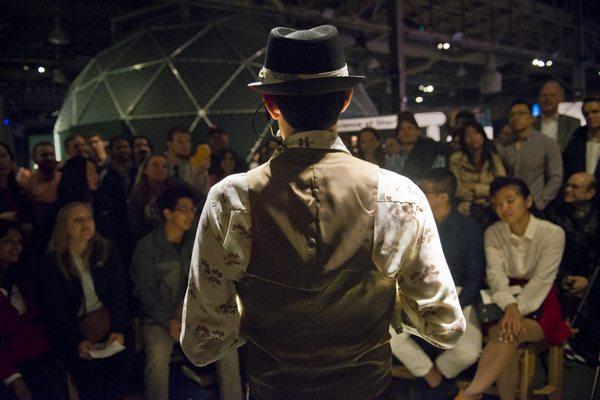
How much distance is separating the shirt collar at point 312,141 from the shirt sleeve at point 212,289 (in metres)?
0.20

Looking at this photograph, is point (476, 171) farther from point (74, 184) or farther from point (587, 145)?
point (74, 184)

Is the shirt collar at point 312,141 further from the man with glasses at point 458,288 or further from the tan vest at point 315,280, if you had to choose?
the man with glasses at point 458,288

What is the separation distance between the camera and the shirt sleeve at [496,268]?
2891 mm

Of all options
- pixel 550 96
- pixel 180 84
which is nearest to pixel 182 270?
pixel 550 96

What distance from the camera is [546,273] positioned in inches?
114

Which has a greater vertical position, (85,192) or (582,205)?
(85,192)

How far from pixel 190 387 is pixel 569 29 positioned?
16429 millimetres

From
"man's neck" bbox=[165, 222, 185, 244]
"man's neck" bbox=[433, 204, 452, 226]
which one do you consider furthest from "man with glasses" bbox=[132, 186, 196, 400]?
"man's neck" bbox=[433, 204, 452, 226]

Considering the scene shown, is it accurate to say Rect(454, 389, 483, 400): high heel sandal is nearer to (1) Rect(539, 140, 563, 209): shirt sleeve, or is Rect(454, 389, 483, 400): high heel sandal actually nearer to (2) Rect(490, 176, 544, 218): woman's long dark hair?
(2) Rect(490, 176, 544, 218): woman's long dark hair

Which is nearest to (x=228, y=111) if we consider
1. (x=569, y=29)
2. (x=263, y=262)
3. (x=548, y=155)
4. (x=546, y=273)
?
(x=548, y=155)

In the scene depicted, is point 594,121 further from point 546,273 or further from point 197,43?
point 197,43

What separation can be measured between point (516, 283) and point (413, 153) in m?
1.48

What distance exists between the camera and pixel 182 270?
3188mm

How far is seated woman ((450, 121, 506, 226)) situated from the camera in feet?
12.0
